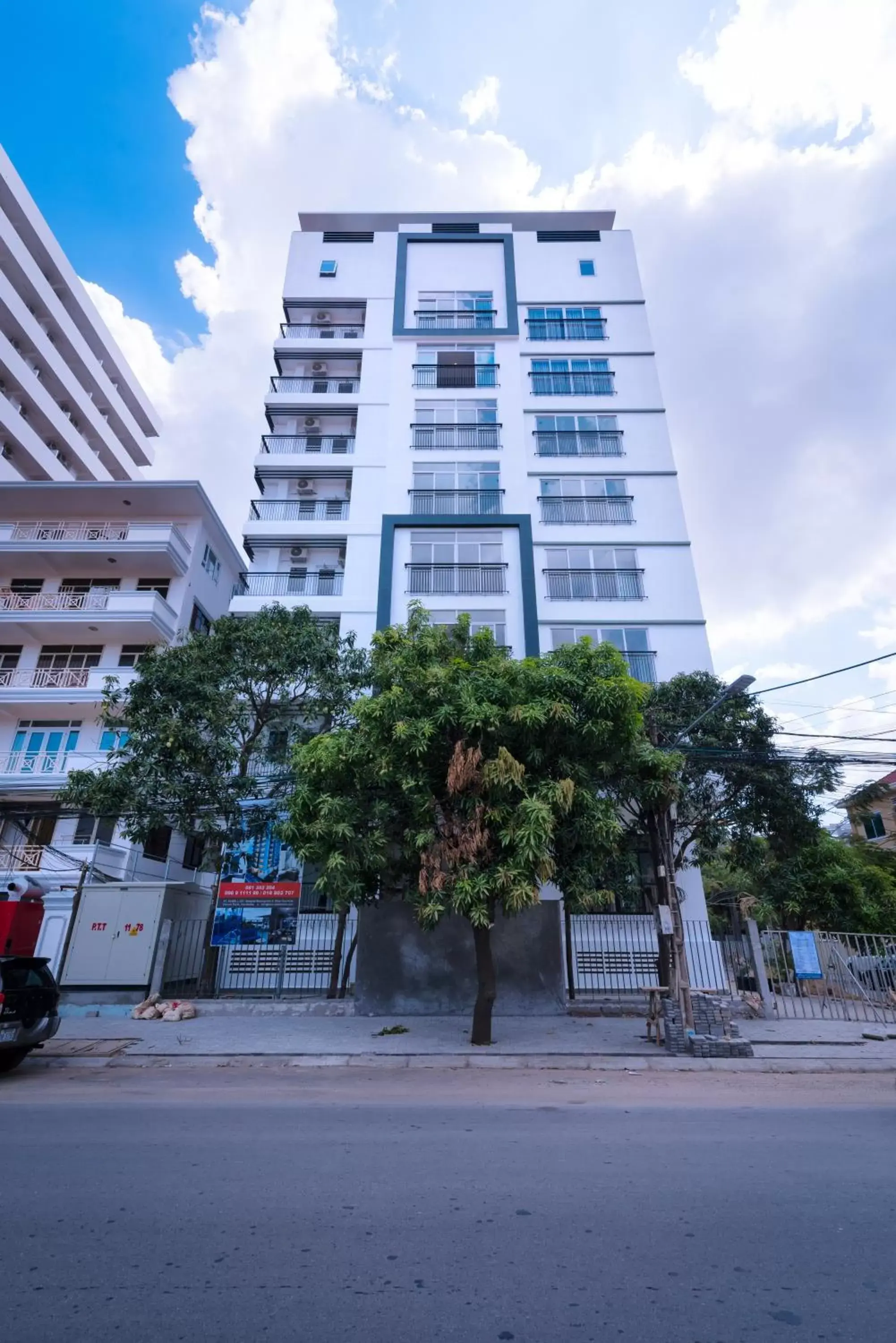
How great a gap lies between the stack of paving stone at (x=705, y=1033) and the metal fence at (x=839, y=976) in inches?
142

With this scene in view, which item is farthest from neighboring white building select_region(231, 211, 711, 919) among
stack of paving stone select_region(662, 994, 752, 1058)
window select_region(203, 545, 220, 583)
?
stack of paving stone select_region(662, 994, 752, 1058)

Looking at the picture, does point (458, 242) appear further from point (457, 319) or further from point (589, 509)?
point (589, 509)

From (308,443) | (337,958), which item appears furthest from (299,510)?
(337,958)

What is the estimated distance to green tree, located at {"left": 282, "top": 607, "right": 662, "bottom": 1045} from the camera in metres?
9.55

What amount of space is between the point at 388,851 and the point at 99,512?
63.6 feet

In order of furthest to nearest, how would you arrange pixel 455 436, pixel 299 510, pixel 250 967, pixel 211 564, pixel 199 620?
1. pixel 455 436
2. pixel 299 510
3. pixel 211 564
4. pixel 199 620
5. pixel 250 967

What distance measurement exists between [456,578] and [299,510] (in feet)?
24.6

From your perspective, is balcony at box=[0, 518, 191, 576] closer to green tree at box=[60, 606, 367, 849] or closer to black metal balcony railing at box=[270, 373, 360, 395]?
green tree at box=[60, 606, 367, 849]

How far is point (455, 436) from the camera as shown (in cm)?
2653

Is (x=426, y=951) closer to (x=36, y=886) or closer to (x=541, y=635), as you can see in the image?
(x=36, y=886)

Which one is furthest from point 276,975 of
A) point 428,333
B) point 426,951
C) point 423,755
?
point 428,333

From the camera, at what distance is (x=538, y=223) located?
32750mm

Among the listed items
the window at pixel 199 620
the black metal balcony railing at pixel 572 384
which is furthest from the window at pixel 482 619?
the black metal balcony railing at pixel 572 384

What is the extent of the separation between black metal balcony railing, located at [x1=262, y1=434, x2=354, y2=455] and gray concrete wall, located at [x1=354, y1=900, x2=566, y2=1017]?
65.6ft
